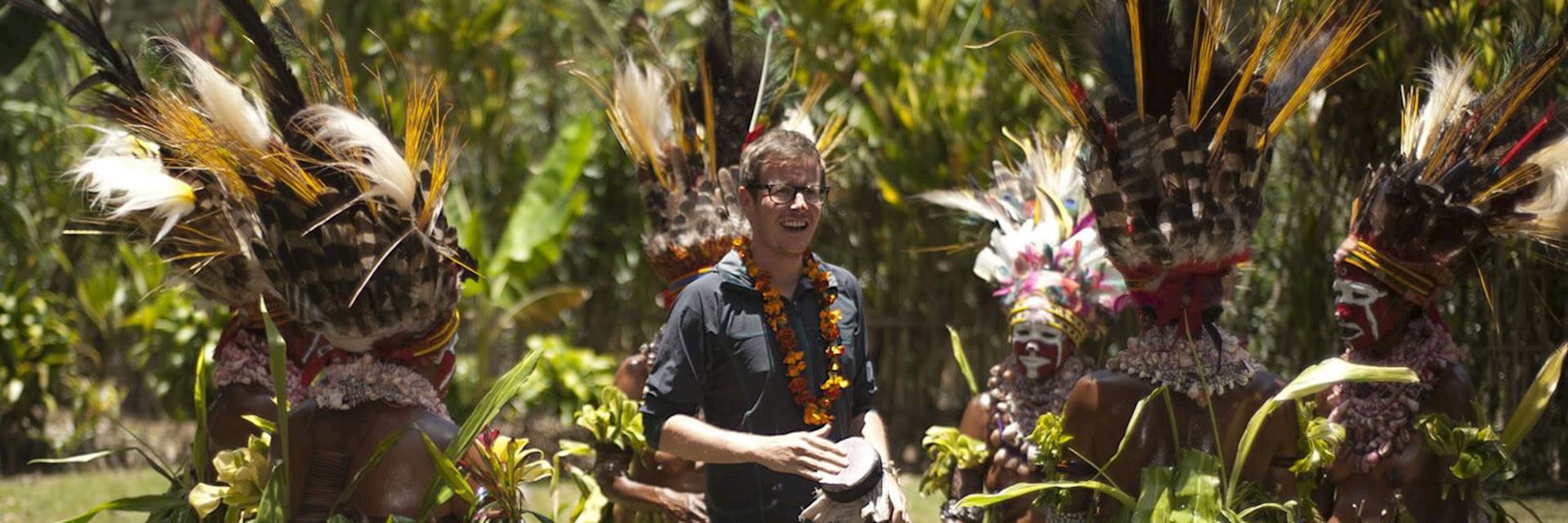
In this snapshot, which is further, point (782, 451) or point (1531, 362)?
point (1531, 362)

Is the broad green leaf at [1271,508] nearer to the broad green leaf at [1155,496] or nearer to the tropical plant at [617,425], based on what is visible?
the broad green leaf at [1155,496]

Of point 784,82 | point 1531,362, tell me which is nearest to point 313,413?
point 784,82

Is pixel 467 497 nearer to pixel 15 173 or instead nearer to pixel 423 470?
pixel 423 470

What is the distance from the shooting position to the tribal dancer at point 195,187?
11.9 feet

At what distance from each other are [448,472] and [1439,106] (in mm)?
2727

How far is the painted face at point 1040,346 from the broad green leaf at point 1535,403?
1247mm

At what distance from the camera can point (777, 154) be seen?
3611mm

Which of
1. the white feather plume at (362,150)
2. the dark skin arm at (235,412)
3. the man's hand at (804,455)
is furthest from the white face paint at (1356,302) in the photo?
the dark skin arm at (235,412)

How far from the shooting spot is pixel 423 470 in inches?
142

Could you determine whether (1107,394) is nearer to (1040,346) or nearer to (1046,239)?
(1040,346)

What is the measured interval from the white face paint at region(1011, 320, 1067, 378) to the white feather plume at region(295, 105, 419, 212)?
76.9 inches

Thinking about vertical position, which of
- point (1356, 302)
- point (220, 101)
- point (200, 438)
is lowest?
point (200, 438)

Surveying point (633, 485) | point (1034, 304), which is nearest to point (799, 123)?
point (1034, 304)

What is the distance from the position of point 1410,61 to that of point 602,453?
344 centimetres
